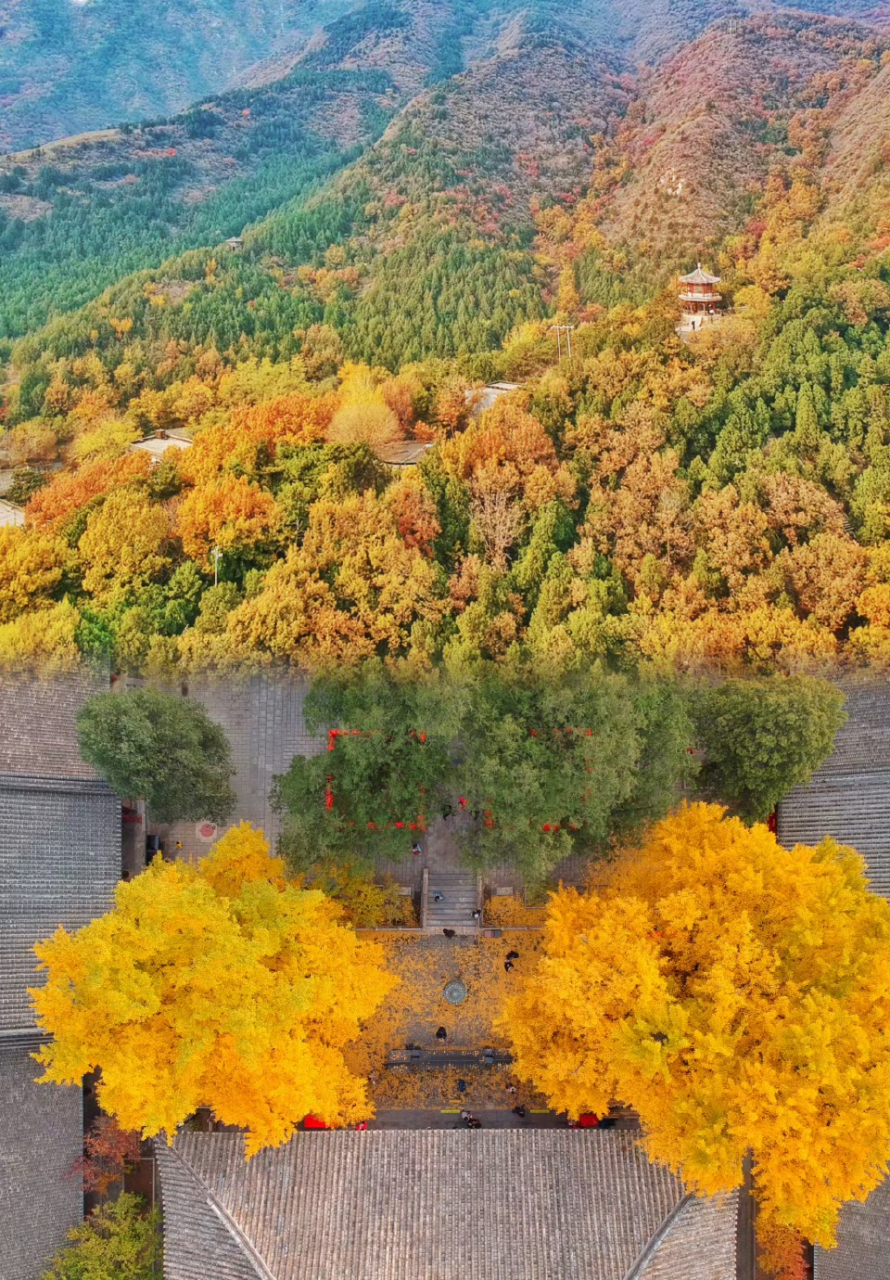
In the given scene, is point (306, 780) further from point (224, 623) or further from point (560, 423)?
point (560, 423)

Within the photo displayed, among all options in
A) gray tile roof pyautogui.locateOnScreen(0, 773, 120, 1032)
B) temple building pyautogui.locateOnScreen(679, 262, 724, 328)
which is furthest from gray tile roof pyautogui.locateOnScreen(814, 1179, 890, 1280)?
temple building pyautogui.locateOnScreen(679, 262, 724, 328)

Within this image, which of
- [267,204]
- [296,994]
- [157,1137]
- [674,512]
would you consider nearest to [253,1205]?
[157,1137]

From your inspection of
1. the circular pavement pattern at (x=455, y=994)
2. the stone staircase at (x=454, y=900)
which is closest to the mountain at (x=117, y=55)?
the stone staircase at (x=454, y=900)

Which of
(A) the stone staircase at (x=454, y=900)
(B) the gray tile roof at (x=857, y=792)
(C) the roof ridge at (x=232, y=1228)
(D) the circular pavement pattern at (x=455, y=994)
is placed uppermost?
(B) the gray tile roof at (x=857, y=792)

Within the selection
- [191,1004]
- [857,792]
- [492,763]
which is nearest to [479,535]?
[492,763]

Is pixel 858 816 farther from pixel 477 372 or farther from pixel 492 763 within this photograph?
pixel 477 372

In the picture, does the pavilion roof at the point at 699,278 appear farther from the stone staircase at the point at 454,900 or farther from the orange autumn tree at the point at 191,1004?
the orange autumn tree at the point at 191,1004
